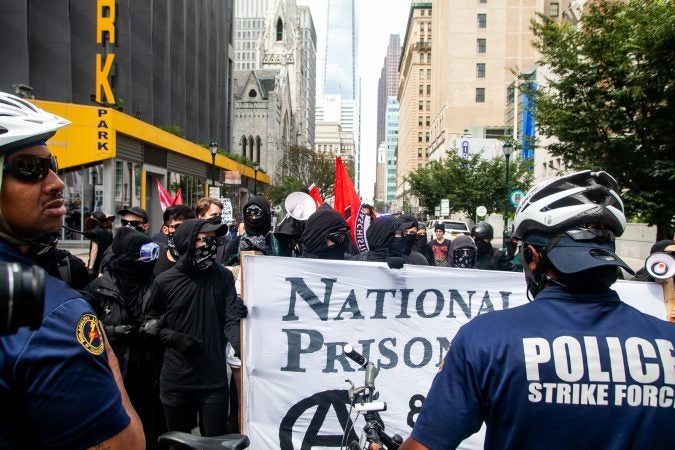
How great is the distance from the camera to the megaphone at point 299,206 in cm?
729

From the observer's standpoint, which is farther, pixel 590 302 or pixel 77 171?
pixel 77 171

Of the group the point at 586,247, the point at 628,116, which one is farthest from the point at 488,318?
the point at 628,116

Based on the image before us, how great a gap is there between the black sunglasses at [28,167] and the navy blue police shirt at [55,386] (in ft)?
1.08

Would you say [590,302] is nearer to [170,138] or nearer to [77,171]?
[77,171]

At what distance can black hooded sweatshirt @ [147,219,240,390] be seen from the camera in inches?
163

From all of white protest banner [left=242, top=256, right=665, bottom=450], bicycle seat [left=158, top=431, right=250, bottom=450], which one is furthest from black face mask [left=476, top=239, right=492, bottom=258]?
bicycle seat [left=158, top=431, right=250, bottom=450]

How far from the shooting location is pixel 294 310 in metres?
4.38

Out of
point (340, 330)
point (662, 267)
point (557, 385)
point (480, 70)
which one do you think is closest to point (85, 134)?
point (340, 330)

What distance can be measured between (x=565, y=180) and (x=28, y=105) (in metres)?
1.73

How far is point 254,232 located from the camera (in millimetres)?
6566

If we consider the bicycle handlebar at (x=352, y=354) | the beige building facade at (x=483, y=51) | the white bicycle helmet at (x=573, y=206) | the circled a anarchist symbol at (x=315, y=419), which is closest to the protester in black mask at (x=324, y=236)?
the circled a anarchist symbol at (x=315, y=419)

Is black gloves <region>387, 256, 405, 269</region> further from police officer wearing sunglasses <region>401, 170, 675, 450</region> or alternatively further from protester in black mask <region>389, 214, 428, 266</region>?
protester in black mask <region>389, 214, 428, 266</region>

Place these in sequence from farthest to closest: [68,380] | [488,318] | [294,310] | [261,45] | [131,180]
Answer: [261,45] → [131,180] → [294,310] → [488,318] → [68,380]

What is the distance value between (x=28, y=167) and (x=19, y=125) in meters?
0.11
